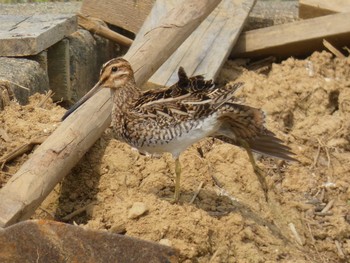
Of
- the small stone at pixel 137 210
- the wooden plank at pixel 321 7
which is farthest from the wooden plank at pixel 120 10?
the small stone at pixel 137 210

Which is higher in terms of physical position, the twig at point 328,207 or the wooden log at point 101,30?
the wooden log at point 101,30

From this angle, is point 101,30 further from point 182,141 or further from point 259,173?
point 182,141

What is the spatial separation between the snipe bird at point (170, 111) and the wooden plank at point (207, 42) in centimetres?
157

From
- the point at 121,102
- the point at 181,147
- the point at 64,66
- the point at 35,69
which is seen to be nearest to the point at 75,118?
the point at 121,102

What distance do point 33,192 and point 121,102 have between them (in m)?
0.93

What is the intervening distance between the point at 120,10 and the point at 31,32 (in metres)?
1.60

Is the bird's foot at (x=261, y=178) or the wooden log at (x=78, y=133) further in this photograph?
the bird's foot at (x=261, y=178)

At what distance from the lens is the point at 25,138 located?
19.5ft

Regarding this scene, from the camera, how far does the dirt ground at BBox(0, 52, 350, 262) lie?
207 inches

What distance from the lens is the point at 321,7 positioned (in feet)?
27.5

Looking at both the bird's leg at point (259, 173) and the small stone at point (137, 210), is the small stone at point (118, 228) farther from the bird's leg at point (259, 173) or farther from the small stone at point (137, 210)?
the bird's leg at point (259, 173)

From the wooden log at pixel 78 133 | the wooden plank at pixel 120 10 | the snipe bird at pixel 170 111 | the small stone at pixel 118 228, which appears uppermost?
the snipe bird at pixel 170 111

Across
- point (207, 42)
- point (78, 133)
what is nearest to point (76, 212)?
point (78, 133)

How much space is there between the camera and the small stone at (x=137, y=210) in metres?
5.23
